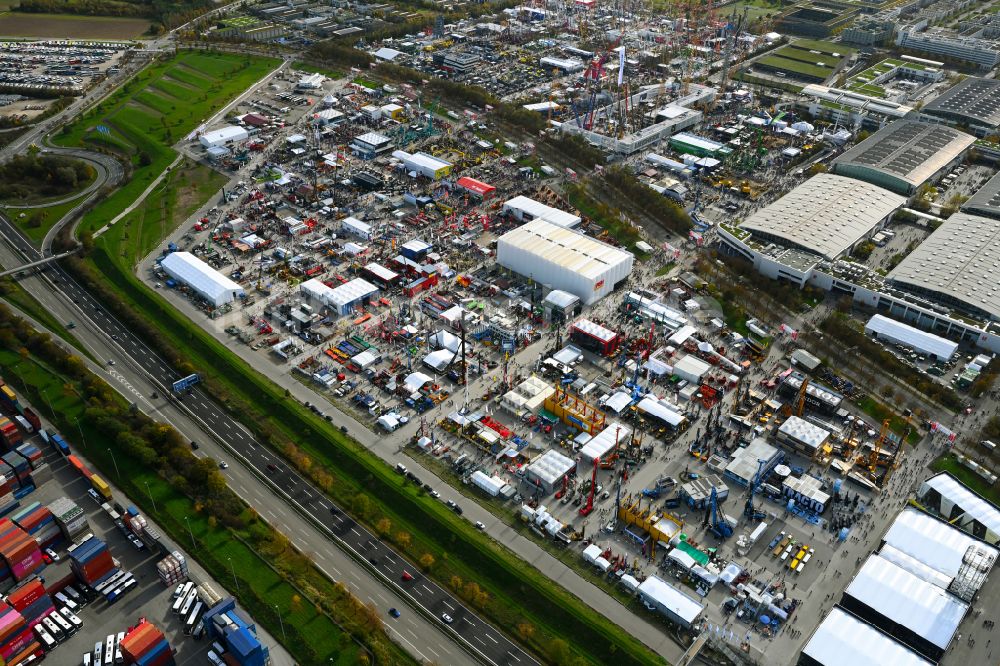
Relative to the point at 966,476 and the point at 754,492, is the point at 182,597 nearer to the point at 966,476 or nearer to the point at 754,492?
the point at 754,492

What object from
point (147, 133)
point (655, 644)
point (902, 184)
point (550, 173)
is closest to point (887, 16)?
point (902, 184)

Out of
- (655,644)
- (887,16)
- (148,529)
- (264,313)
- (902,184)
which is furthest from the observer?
(887,16)

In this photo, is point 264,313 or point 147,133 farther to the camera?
point 147,133

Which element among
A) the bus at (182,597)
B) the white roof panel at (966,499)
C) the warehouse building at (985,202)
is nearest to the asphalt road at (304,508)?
the bus at (182,597)

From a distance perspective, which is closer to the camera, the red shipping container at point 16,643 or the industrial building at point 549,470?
the red shipping container at point 16,643

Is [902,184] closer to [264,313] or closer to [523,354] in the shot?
[523,354]

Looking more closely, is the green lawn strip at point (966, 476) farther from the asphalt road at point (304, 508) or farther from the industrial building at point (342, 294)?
the industrial building at point (342, 294)
